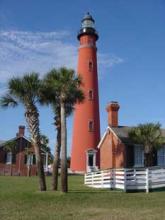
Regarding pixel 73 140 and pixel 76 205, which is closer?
pixel 76 205

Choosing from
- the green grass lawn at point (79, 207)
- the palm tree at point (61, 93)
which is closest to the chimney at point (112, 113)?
the palm tree at point (61, 93)

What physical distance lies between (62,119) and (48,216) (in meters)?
9.90

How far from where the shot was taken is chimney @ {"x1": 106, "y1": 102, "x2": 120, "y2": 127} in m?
39.1

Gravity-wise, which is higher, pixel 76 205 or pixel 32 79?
pixel 32 79

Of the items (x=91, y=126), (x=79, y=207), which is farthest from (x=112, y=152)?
(x=79, y=207)

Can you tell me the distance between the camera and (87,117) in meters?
45.7

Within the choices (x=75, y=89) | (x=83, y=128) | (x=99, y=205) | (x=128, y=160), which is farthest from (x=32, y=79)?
(x=83, y=128)

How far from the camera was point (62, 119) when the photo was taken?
2319 centimetres

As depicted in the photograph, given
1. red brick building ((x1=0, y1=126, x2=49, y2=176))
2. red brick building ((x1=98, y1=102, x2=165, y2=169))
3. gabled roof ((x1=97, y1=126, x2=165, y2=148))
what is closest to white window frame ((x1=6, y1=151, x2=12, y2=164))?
red brick building ((x1=0, y1=126, x2=49, y2=176))

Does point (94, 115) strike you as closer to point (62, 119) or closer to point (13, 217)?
point (62, 119)

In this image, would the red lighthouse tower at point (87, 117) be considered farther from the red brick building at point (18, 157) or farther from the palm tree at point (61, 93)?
the palm tree at point (61, 93)

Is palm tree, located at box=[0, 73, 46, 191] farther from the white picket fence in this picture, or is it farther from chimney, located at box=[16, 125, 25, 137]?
chimney, located at box=[16, 125, 25, 137]

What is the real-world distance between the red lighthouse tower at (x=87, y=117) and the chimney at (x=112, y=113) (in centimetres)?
639

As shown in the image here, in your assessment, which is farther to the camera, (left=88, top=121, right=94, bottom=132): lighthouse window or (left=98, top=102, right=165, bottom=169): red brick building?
(left=88, top=121, right=94, bottom=132): lighthouse window
